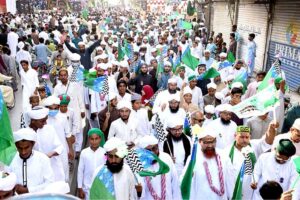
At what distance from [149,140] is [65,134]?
1.79 metres

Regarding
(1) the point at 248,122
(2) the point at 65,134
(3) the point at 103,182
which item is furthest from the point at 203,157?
(2) the point at 65,134

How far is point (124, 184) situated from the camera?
404 centimetres

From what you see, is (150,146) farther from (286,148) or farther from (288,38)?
(288,38)

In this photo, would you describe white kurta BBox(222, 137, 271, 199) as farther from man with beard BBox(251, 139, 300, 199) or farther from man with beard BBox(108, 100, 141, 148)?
man with beard BBox(108, 100, 141, 148)

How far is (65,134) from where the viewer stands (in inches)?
223

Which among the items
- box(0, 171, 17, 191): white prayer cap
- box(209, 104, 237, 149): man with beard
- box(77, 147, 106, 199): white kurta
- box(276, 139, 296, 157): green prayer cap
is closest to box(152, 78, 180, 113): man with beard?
box(209, 104, 237, 149): man with beard

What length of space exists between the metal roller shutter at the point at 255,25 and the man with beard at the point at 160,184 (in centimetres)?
1138

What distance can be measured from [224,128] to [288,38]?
8.14m

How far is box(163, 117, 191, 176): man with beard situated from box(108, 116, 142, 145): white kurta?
0.78 m

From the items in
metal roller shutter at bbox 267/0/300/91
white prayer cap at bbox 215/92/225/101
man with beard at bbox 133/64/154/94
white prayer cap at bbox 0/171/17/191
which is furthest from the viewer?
metal roller shutter at bbox 267/0/300/91

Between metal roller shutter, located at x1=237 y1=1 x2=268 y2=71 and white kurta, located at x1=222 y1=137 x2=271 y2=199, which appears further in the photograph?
metal roller shutter, located at x1=237 y1=1 x2=268 y2=71

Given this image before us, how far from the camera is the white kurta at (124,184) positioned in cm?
403

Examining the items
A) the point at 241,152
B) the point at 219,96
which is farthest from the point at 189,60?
the point at 241,152

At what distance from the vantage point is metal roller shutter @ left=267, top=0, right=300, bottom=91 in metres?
12.0
